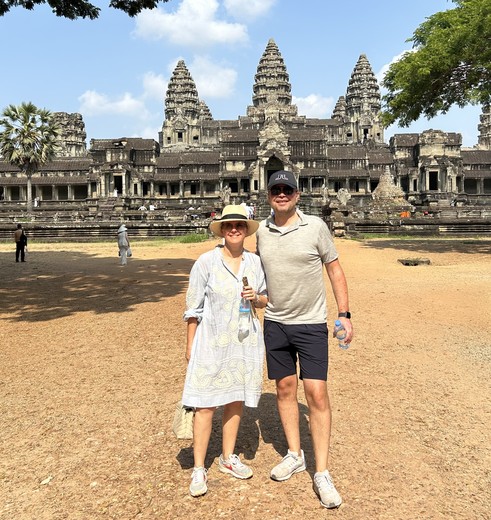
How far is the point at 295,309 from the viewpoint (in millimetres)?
3213

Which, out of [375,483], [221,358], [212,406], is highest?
[221,358]

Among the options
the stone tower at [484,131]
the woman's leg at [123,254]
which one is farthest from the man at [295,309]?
the stone tower at [484,131]

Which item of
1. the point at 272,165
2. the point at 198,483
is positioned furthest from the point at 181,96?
the point at 198,483

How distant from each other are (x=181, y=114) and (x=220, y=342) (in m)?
73.7

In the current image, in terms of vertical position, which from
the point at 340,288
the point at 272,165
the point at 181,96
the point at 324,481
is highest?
the point at 181,96

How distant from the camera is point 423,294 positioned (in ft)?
33.0

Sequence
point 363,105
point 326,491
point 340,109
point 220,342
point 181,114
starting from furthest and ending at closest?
point 340,109
point 363,105
point 181,114
point 220,342
point 326,491

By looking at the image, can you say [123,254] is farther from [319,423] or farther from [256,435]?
[319,423]

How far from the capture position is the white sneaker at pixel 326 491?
2.86 metres

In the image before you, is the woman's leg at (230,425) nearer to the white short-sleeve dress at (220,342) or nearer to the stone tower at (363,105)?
the white short-sleeve dress at (220,342)

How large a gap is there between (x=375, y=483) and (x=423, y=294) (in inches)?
298

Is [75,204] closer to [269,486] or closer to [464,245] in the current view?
Result: [464,245]

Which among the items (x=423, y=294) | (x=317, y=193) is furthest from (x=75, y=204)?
(x=423, y=294)

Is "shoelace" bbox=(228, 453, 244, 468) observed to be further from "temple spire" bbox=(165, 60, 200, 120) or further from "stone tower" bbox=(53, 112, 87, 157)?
"stone tower" bbox=(53, 112, 87, 157)
